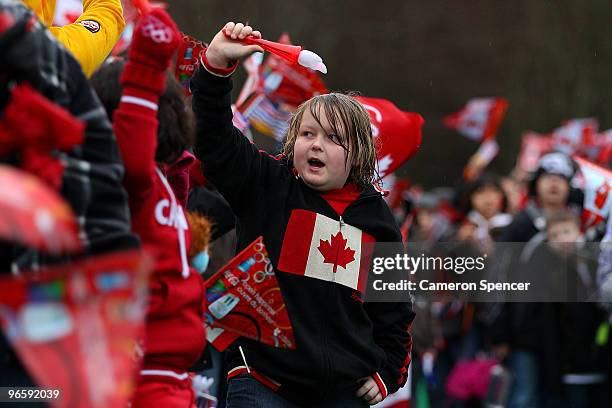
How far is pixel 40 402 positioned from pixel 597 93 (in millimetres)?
23209

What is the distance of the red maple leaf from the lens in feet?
15.7

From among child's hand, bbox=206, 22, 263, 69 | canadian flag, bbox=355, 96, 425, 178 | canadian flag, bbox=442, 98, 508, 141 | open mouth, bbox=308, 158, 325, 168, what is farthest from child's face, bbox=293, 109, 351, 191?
canadian flag, bbox=442, 98, 508, 141

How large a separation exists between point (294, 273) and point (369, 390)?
52cm

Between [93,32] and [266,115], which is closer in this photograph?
[93,32]

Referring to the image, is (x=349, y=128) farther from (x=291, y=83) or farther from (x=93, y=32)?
(x=291, y=83)

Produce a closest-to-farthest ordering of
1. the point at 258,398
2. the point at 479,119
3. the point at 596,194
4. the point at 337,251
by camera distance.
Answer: the point at 258,398, the point at 337,251, the point at 596,194, the point at 479,119

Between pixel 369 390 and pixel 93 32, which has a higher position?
pixel 93 32

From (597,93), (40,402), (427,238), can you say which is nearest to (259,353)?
(40,402)

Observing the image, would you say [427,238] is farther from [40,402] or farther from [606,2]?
[606,2]

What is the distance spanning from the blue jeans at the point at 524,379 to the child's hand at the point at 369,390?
4.91 meters

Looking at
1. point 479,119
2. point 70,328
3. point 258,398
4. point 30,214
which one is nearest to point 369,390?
point 258,398

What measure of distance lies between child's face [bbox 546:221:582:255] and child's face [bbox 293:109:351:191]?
4.27 metres

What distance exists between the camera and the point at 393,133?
6.21 meters

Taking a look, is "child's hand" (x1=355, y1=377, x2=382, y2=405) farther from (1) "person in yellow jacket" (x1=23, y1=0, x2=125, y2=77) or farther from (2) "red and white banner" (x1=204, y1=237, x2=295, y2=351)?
(1) "person in yellow jacket" (x1=23, y1=0, x2=125, y2=77)
